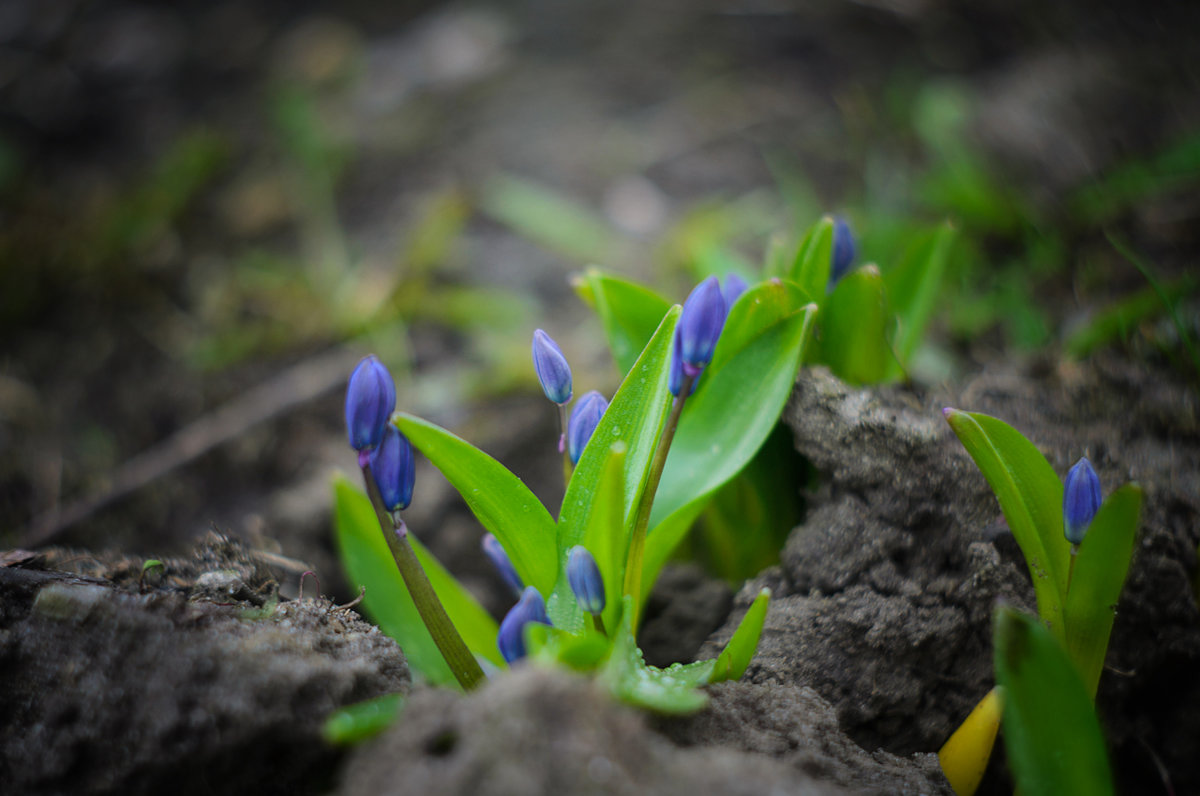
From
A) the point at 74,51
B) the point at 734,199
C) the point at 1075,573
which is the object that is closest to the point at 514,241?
the point at 734,199

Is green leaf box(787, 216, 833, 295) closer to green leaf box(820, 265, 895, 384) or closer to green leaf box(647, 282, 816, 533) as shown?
green leaf box(820, 265, 895, 384)

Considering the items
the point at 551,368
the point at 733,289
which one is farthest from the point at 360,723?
the point at 733,289

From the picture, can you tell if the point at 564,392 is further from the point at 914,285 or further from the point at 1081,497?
the point at 914,285

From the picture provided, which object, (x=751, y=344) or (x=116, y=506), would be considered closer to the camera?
(x=751, y=344)

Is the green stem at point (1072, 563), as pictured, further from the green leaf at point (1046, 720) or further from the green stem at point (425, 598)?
the green stem at point (425, 598)

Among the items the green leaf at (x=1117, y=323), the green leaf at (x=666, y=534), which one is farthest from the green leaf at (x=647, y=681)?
the green leaf at (x=1117, y=323)

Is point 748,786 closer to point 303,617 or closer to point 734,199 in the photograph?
point 303,617
